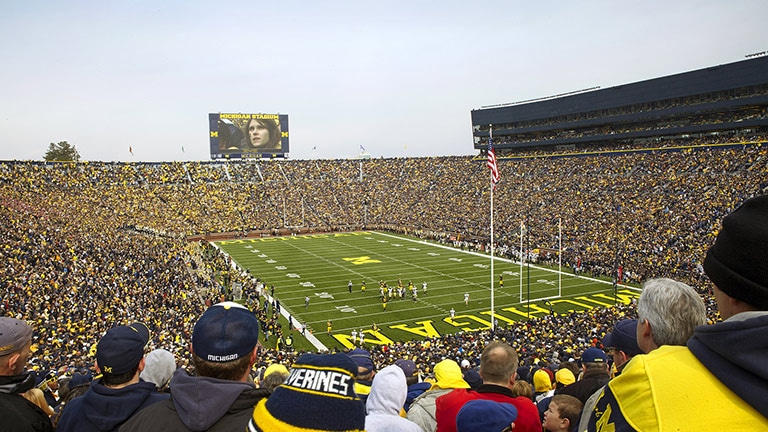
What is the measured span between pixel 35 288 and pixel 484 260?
96.6 ft

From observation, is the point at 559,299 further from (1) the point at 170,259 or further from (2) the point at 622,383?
(2) the point at 622,383

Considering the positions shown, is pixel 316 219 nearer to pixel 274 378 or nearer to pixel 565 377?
pixel 565 377

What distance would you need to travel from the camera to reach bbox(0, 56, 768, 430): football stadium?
64.5 feet

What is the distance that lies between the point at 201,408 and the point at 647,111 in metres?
66.6

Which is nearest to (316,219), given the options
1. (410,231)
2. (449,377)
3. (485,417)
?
(410,231)

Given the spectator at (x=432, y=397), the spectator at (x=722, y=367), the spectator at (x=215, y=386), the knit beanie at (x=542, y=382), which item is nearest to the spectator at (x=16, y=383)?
the spectator at (x=215, y=386)

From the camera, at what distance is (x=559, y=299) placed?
28016mm

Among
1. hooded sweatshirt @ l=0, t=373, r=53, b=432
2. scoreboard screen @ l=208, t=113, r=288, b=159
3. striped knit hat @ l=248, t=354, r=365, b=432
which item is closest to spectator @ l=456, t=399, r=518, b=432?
striped knit hat @ l=248, t=354, r=365, b=432

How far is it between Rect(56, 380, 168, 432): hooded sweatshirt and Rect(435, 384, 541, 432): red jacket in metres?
1.82

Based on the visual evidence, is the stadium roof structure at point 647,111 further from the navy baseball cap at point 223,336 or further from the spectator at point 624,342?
the navy baseball cap at point 223,336

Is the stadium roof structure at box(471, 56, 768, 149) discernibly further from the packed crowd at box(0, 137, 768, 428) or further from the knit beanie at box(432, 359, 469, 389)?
the knit beanie at box(432, 359, 469, 389)

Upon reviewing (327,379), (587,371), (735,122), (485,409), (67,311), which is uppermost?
(735,122)

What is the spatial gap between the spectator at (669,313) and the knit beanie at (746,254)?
56 centimetres

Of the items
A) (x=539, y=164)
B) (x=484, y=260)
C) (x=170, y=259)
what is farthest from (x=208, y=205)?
(x=539, y=164)
